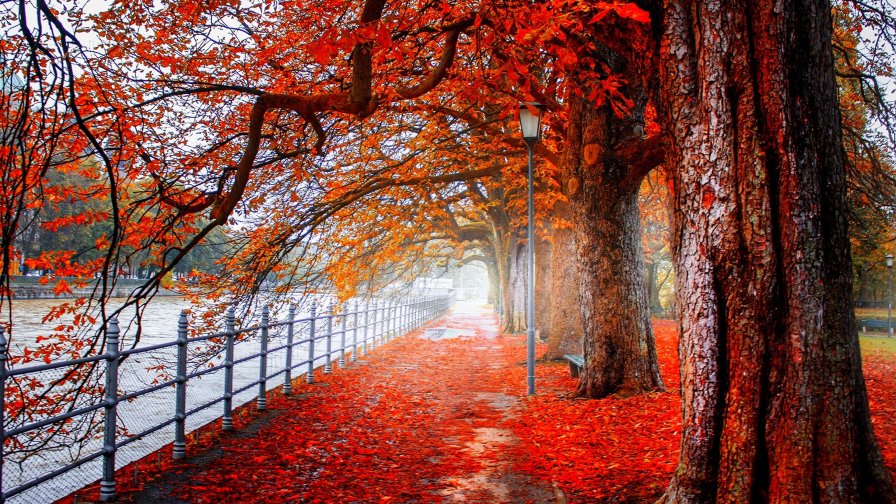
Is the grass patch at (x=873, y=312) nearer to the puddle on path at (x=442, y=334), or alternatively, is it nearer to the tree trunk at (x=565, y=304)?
the puddle on path at (x=442, y=334)

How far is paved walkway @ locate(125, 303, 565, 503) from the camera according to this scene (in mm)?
5441

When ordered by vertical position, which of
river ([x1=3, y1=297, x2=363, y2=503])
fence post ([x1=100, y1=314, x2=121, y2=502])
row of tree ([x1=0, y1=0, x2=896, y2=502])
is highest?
row of tree ([x1=0, y1=0, x2=896, y2=502])

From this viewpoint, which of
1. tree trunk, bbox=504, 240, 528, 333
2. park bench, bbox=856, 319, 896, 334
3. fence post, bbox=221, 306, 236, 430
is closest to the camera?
fence post, bbox=221, 306, 236, 430

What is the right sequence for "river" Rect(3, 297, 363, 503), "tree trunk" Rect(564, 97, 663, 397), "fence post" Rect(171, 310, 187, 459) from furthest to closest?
1. "tree trunk" Rect(564, 97, 663, 397)
2. "river" Rect(3, 297, 363, 503)
3. "fence post" Rect(171, 310, 187, 459)

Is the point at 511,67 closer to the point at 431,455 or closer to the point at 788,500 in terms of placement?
the point at 431,455

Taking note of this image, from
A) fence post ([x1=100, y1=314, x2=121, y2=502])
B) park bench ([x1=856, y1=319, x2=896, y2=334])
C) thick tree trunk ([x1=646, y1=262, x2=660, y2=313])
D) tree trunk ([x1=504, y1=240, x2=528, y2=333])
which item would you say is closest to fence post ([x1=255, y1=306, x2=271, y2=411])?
fence post ([x1=100, y1=314, x2=121, y2=502])

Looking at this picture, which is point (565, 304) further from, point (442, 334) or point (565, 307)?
point (442, 334)

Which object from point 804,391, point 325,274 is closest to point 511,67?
point 804,391

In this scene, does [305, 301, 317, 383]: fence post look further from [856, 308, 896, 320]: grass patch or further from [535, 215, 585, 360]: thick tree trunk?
[856, 308, 896, 320]: grass patch

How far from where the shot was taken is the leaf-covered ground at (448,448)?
17.7ft

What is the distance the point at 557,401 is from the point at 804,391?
6033 millimetres

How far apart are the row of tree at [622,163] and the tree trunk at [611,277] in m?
0.03

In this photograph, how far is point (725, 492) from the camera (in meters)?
3.72

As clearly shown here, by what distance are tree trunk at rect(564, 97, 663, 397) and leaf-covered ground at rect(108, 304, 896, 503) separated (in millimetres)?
441
